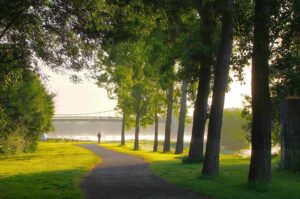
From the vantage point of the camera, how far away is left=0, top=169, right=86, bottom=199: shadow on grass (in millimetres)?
15648

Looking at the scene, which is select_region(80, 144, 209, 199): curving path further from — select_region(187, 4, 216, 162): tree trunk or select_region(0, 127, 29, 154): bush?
select_region(0, 127, 29, 154): bush

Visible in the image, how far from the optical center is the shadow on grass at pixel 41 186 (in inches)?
616

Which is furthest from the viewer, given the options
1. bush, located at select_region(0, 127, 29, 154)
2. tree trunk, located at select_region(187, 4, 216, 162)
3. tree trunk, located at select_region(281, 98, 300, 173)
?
bush, located at select_region(0, 127, 29, 154)

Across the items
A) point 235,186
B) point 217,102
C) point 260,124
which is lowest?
point 235,186

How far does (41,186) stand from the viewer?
1825cm

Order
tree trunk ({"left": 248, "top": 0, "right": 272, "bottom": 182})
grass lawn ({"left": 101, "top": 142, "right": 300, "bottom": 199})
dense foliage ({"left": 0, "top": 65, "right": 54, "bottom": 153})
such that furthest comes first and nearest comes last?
dense foliage ({"left": 0, "top": 65, "right": 54, "bottom": 153})
tree trunk ({"left": 248, "top": 0, "right": 272, "bottom": 182})
grass lawn ({"left": 101, "top": 142, "right": 300, "bottom": 199})

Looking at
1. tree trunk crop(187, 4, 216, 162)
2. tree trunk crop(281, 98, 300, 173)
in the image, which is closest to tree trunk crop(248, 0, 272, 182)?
tree trunk crop(281, 98, 300, 173)

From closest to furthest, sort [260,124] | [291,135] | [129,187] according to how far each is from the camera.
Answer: [260,124] → [129,187] → [291,135]

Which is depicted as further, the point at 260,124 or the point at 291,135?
the point at 291,135

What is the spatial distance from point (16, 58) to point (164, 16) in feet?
19.9

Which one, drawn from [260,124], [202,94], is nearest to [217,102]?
[260,124]

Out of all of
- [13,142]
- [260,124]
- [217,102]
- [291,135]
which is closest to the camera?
[260,124]

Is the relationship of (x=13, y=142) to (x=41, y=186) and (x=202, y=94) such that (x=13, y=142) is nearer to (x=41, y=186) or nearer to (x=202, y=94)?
(x=202, y=94)

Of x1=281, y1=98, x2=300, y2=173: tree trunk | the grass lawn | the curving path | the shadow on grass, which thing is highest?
x1=281, y1=98, x2=300, y2=173: tree trunk
